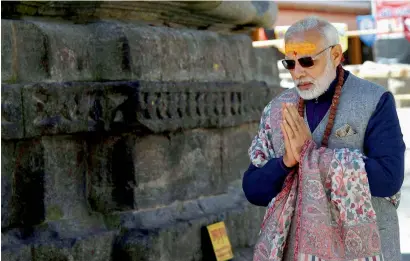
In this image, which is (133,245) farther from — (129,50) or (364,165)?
(364,165)

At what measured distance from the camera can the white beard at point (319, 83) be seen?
2570 mm

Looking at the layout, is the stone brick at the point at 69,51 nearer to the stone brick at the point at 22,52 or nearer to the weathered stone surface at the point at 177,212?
the stone brick at the point at 22,52

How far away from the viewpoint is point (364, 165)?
2432mm

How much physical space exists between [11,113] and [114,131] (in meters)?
0.49

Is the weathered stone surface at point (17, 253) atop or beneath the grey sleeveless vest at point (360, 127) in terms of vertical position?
beneath

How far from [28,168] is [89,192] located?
1.13ft

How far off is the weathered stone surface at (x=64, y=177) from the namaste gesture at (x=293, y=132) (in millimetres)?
1158

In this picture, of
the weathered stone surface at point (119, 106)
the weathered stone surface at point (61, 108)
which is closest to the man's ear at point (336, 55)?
the weathered stone surface at point (119, 106)

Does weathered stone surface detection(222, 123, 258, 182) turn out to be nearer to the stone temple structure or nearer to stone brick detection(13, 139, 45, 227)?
the stone temple structure

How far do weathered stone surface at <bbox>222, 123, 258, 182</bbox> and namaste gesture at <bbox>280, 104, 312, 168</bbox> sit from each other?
1584 mm

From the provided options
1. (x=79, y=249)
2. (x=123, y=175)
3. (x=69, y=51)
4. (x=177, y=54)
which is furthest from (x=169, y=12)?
(x=79, y=249)

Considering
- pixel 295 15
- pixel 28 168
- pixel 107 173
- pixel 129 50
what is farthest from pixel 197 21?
pixel 295 15

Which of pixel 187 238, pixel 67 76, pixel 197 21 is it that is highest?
pixel 197 21

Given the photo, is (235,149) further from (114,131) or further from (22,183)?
(22,183)
